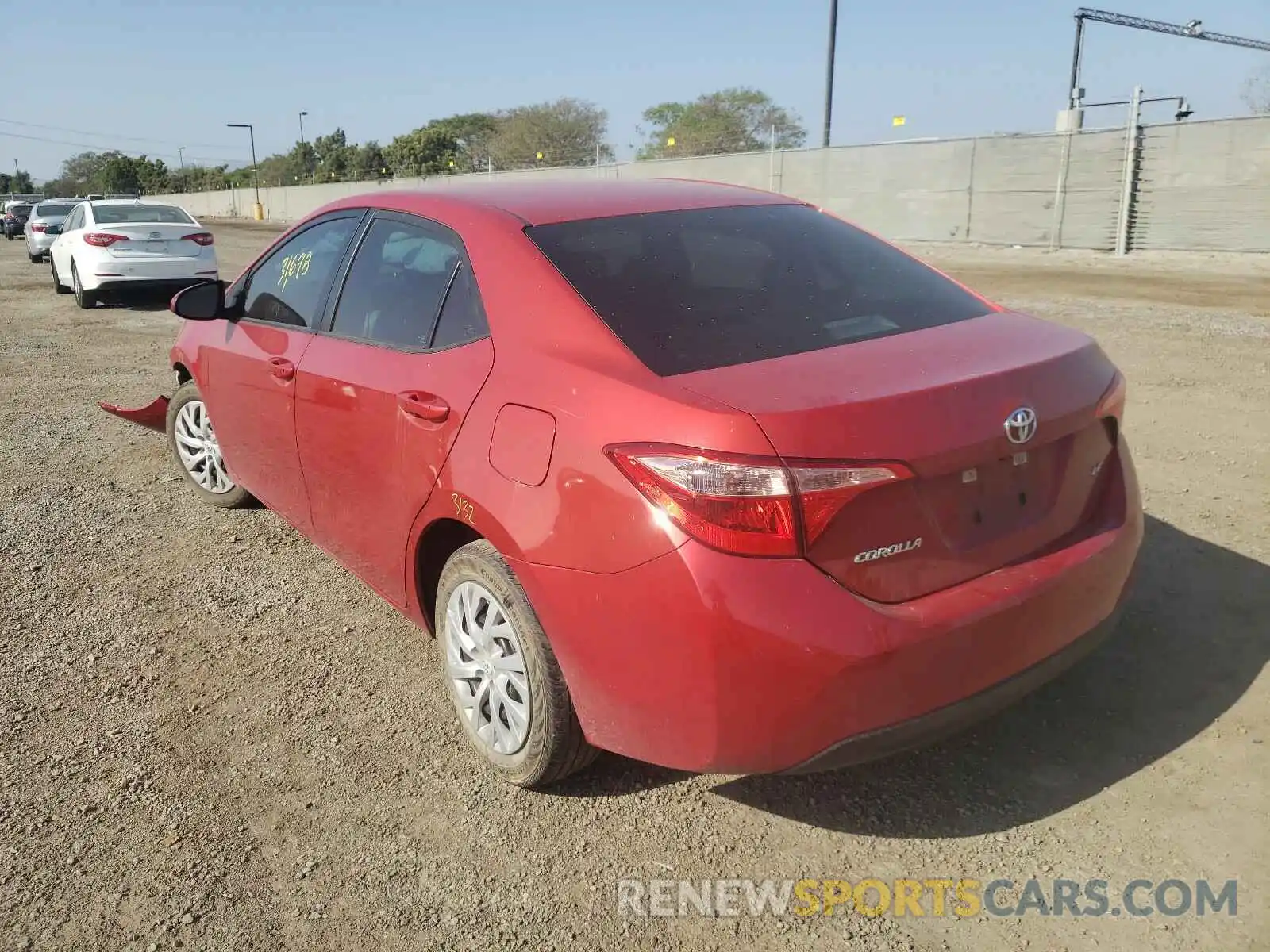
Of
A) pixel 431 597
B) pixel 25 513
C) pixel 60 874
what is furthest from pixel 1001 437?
pixel 25 513

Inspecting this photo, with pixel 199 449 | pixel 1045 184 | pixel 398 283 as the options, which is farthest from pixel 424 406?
pixel 1045 184

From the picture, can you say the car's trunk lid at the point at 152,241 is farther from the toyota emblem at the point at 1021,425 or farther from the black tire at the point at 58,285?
the toyota emblem at the point at 1021,425

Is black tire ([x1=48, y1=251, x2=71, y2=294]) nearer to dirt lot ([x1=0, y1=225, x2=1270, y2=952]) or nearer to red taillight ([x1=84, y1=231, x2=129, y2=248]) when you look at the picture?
red taillight ([x1=84, y1=231, x2=129, y2=248])

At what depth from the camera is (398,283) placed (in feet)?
11.0

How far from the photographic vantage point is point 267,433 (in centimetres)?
407

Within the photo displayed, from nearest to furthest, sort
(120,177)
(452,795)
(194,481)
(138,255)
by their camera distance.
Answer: (452,795)
(194,481)
(138,255)
(120,177)

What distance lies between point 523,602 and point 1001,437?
1251 millimetres

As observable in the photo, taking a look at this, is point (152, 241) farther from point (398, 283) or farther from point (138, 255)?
point (398, 283)

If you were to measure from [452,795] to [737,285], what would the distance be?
1.67 meters

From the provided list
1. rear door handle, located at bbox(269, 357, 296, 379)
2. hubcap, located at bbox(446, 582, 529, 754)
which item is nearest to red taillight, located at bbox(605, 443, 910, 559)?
hubcap, located at bbox(446, 582, 529, 754)

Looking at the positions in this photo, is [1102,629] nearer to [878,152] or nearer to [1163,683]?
[1163,683]

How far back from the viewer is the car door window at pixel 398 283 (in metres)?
3.12

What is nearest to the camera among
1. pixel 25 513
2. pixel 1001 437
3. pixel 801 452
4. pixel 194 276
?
pixel 801 452

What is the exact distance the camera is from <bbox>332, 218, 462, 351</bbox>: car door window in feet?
10.2
